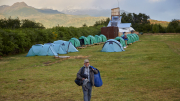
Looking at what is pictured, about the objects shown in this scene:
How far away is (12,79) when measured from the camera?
1187cm

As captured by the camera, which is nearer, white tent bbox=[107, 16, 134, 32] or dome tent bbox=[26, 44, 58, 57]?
dome tent bbox=[26, 44, 58, 57]

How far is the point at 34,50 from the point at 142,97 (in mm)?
17466

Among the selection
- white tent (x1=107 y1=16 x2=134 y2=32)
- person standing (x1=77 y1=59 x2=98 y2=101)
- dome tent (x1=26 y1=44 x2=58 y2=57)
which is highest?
white tent (x1=107 y1=16 x2=134 y2=32)

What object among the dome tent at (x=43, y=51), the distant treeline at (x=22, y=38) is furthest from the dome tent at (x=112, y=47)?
the distant treeline at (x=22, y=38)

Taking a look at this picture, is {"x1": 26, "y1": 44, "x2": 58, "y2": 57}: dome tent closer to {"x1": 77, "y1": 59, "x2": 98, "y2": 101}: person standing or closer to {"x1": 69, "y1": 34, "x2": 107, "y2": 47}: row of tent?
{"x1": 69, "y1": 34, "x2": 107, "y2": 47}: row of tent

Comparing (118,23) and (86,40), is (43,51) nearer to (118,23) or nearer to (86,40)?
(86,40)

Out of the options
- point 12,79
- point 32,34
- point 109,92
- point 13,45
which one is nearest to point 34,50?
point 13,45

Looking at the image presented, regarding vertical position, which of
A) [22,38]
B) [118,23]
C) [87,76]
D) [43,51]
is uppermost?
[118,23]

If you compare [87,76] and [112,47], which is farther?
[112,47]

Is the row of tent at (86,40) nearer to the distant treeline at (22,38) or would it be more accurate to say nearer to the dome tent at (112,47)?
the distant treeline at (22,38)

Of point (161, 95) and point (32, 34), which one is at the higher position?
point (32, 34)

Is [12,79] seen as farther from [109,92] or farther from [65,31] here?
[65,31]

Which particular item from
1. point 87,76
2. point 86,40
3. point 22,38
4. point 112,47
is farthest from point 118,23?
point 87,76

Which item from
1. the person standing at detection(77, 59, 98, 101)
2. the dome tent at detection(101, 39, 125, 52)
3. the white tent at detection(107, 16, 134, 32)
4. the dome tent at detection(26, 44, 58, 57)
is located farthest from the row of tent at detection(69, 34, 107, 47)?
the white tent at detection(107, 16, 134, 32)
